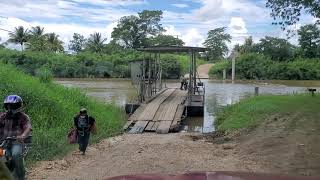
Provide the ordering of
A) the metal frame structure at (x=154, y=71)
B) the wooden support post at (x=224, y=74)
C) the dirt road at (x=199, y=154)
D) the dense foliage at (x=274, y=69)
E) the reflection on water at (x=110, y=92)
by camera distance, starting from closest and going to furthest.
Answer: the dirt road at (x=199, y=154), the metal frame structure at (x=154, y=71), the reflection on water at (x=110, y=92), the wooden support post at (x=224, y=74), the dense foliage at (x=274, y=69)

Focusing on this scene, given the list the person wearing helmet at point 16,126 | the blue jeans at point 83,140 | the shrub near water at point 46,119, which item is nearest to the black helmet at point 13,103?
the person wearing helmet at point 16,126

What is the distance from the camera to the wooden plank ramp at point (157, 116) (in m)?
18.3

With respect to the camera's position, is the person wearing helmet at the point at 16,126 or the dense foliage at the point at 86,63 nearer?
the person wearing helmet at the point at 16,126

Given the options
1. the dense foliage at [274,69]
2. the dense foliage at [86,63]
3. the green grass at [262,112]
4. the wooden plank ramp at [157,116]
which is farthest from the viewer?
the dense foliage at [274,69]

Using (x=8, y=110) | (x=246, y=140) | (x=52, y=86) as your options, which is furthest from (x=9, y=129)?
(x=52, y=86)

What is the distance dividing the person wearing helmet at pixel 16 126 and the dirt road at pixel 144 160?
2.55 metres

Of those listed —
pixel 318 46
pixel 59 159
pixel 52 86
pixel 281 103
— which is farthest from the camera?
pixel 318 46

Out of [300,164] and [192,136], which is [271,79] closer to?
[192,136]

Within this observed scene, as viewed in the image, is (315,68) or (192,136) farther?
(315,68)

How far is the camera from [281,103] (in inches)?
933

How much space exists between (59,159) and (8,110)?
180 inches

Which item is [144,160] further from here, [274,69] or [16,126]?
[274,69]

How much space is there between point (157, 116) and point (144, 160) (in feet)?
31.2

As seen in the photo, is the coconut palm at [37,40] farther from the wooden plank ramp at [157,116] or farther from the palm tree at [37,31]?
the wooden plank ramp at [157,116]
